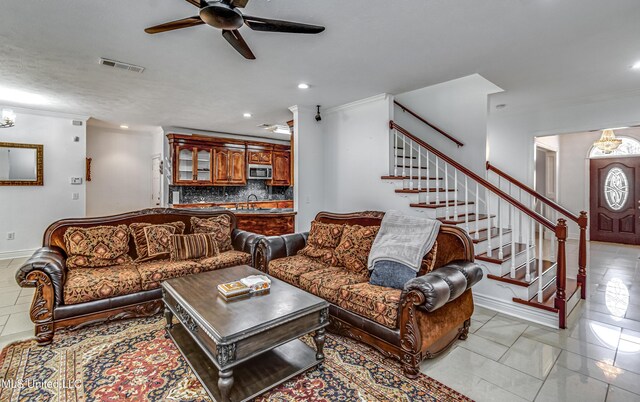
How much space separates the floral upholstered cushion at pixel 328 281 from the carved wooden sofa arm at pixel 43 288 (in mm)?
2082

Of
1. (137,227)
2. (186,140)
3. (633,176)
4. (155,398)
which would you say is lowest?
(155,398)

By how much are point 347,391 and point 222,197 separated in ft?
20.9

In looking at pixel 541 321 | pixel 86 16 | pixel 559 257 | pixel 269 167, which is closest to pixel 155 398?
pixel 86 16

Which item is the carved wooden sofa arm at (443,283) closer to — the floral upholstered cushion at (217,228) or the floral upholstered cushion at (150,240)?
the floral upholstered cushion at (217,228)

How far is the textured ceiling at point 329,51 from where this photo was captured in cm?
223

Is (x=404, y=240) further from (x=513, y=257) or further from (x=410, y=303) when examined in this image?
(x=513, y=257)

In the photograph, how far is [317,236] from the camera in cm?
357

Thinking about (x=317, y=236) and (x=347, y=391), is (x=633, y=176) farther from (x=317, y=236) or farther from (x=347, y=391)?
(x=347, y=391)

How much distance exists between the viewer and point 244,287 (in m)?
2.31

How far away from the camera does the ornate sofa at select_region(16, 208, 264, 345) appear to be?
8.06 ft

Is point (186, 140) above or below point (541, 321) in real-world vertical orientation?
above

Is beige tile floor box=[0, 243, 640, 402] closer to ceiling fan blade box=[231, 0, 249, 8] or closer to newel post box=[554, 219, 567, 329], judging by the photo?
newel post box=[554, 219, 567, 329]

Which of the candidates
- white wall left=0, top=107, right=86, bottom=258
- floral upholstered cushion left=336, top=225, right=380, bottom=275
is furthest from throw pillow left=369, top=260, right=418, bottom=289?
white wall left=0, top=107, right=86, bottom=258

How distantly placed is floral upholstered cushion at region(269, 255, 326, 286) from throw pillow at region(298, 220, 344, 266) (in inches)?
3.2
